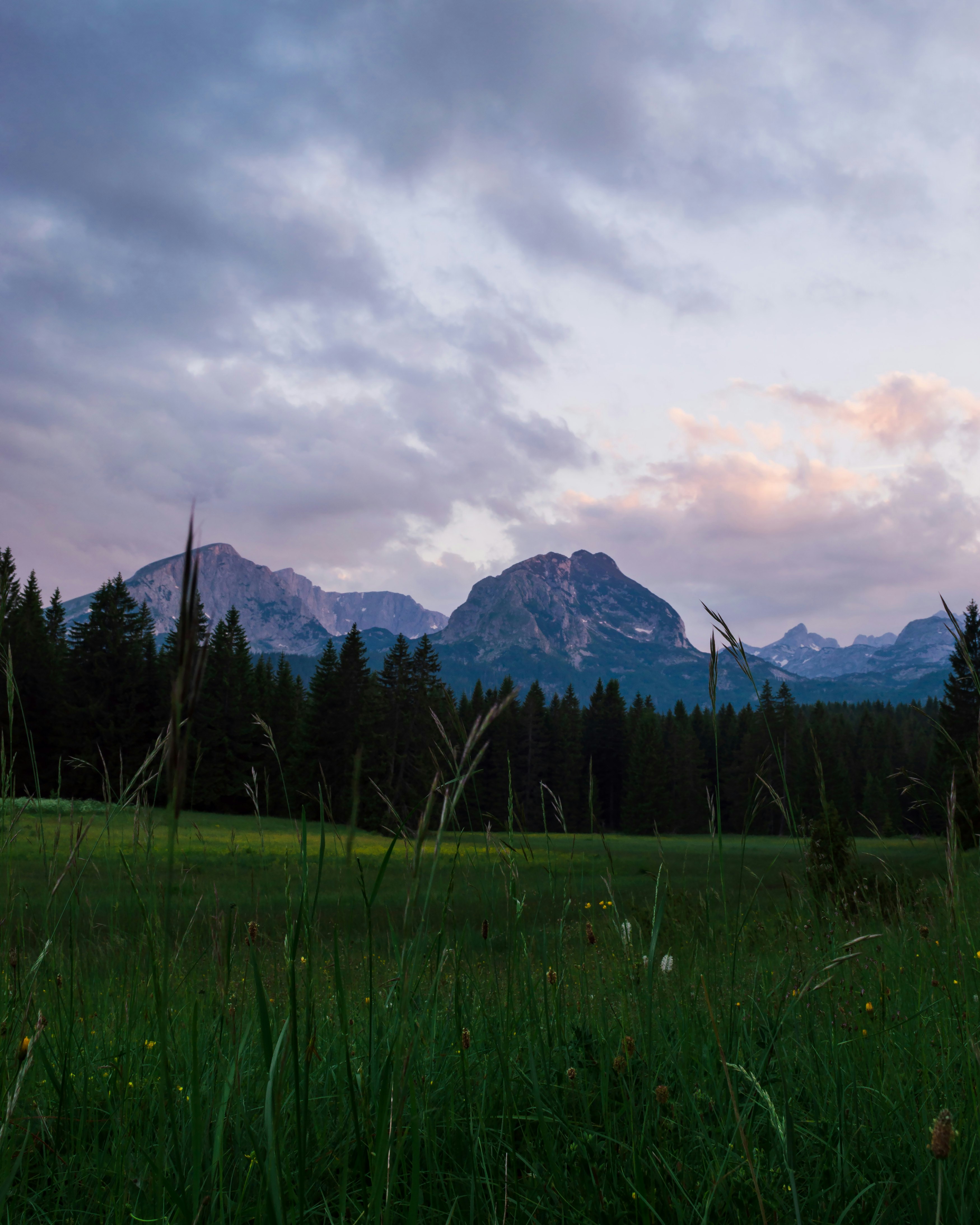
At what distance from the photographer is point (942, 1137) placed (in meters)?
0.98

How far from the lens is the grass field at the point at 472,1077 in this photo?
4.12ft

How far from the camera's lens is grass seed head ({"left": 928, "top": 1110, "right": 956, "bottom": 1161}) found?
0.95m

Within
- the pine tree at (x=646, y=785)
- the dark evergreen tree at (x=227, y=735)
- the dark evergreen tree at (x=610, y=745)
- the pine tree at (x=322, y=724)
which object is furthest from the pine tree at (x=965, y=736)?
the dark evergreen tree at (x=227, y=735)

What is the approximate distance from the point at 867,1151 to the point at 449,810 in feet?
4.92

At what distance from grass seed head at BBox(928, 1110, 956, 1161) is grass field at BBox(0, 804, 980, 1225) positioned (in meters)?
0.08

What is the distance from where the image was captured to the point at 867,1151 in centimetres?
167

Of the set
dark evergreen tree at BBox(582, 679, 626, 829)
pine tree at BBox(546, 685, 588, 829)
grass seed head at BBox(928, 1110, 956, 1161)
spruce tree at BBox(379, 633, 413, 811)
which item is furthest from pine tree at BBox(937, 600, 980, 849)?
spruce tree at BBox(379, 633, 413, 811)

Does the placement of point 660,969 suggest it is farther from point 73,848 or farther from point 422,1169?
point 73,848

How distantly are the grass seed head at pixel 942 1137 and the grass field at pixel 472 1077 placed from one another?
0.08 m

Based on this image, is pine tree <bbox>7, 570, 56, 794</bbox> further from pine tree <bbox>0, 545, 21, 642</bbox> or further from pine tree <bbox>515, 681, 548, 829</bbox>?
pine tree <bbox>0, 545, 21, 642</bbox>

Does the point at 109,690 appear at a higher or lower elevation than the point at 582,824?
higher

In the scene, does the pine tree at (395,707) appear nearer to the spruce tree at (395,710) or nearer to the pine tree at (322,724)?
the spruce tree at (395,710)

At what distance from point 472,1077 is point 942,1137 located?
1436mm

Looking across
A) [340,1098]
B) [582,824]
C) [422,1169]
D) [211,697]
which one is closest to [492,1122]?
[422,1169]
